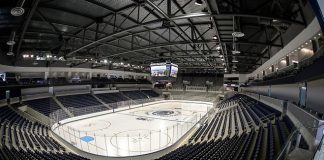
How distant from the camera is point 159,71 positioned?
83.0 ft

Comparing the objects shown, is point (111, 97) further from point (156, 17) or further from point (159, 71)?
point (156, 17)

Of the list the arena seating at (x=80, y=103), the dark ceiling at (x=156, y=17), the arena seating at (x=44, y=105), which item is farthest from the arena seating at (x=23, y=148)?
the arena seating at (x=80, y=103)

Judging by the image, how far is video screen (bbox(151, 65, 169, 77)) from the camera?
2489 centimetres

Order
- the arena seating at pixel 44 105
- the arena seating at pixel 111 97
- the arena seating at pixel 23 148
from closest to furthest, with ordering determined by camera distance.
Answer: the arena seating at pixel 23 148
the arena seating at pixel 44 105
the arena seating at pixel 111 97

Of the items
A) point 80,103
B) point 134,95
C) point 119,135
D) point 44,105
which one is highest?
point 134,95

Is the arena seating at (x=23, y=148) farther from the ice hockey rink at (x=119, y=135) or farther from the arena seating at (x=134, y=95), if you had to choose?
the arena seating at (x=134, y=95)

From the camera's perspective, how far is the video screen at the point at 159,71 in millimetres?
24891

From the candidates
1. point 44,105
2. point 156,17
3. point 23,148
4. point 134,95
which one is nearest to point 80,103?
point 44,105

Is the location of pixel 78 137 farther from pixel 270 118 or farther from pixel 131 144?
pixel 270 118


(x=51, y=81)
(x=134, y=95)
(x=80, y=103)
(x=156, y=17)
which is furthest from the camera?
(x=134, y=95)

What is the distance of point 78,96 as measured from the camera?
28.4 metres

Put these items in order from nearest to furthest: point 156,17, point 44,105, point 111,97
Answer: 1. point 156,17
2. point 44,105
3. point 111,97

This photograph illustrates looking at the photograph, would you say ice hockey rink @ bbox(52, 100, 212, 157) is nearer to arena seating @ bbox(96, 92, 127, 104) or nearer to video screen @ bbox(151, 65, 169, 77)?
video screen @ bbox(151, 65, 169, 77)

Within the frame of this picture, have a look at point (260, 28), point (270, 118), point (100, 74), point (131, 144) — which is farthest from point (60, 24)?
point (100, 74)
